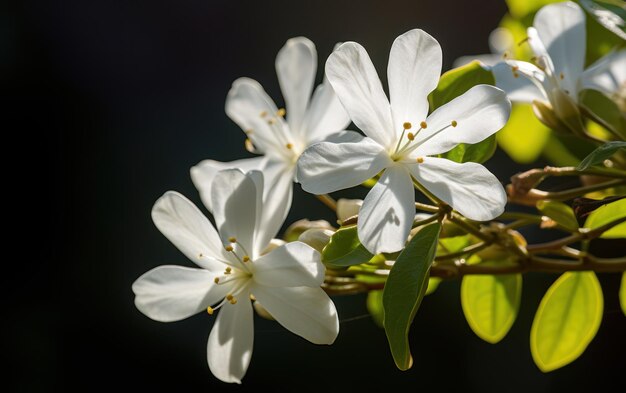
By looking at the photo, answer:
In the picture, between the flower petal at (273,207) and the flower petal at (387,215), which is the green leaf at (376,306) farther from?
the flower petal at (387,215)

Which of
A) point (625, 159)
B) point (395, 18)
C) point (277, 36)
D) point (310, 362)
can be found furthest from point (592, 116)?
point (277, 36)

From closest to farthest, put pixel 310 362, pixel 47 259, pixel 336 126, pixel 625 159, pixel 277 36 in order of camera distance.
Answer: pixel 625 159
pixel 336 126
pixel 310 362
pixel 47 259
pixel 277 36

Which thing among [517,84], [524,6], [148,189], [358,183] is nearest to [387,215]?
[358,183]

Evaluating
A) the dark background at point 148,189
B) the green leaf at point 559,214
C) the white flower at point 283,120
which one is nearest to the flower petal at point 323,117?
the white flower at point 283,120

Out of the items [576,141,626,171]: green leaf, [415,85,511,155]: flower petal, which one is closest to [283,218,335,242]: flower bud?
[415,85,511,155]: flower petal

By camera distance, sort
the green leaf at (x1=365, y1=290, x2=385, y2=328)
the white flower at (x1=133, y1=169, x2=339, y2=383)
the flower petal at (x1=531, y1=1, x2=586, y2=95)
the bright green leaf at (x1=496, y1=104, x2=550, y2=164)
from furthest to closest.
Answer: the bright green leaf at (x1=496, y1=104, x2=550, y2=164)
the green leaf at (x1=365, y1=290, x2=385, y2=328)
the flower petal at (x1=531, y1=1, x2=586, y2=95)
the white flower at (x1=133, y1=169, x2=339, y2=383)

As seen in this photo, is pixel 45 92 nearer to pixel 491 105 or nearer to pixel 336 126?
pixel 336 126

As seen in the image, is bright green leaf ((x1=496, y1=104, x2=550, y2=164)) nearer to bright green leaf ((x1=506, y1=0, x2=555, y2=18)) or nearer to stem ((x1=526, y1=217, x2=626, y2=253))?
bright green leaf ((x1=506, y1=0, x2=555, y2=18))
